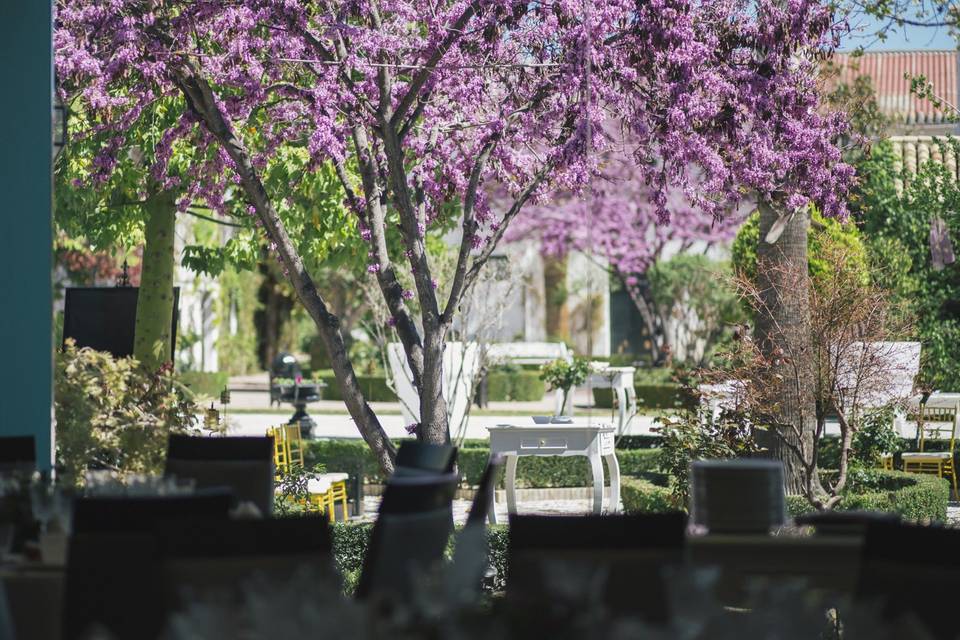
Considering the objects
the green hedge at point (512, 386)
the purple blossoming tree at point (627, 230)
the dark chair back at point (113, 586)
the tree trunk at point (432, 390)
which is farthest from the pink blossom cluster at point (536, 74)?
the purple blossoming tree at point (627, 230)

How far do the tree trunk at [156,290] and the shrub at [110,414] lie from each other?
124 inches

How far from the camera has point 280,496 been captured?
7699mm

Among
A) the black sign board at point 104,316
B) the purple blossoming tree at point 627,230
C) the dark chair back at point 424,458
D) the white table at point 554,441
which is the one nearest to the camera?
the dark chair back at point 424,458

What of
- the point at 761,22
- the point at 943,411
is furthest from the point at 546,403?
the point at 761,22

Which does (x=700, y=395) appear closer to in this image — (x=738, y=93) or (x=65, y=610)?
(x=738, y=93)

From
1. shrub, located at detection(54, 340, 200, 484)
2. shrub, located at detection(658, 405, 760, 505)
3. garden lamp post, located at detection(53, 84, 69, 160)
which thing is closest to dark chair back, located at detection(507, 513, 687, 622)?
shrub, located at detection(54, 340, 200, 484)

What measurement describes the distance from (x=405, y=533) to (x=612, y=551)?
1.82 feet

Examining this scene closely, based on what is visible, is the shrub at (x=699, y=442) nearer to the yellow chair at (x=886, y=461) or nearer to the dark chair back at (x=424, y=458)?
the yellow chair at (x=886, y=461)

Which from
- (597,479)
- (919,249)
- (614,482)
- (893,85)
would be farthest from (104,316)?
(893,85)

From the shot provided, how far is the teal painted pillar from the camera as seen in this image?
4.85m

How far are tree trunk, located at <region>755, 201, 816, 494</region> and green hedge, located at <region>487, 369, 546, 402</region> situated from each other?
11371 mm

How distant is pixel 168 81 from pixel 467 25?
1.64 m

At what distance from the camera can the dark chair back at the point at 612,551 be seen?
8.91 ft

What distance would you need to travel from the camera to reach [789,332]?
7645 millimetres
